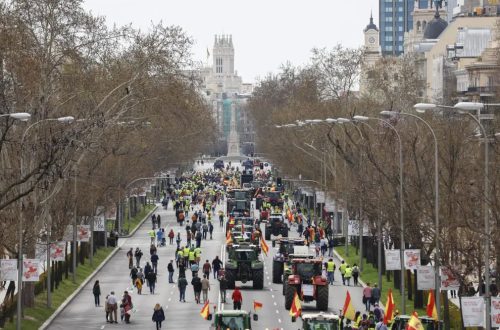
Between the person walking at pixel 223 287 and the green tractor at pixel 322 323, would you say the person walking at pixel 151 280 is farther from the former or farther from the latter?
the green tractor at pixel 322 323

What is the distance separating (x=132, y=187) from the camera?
119 metres

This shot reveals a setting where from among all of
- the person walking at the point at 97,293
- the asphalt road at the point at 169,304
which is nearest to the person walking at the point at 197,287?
the asphalt road at the point at 169,304

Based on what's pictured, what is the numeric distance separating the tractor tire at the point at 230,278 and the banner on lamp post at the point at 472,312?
26522mm

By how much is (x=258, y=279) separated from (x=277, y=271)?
347 centimetres

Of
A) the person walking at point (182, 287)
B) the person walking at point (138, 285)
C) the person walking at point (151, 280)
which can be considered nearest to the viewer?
the person walking at point (182, 287)

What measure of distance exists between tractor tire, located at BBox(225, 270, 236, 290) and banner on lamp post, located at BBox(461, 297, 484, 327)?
26522mm

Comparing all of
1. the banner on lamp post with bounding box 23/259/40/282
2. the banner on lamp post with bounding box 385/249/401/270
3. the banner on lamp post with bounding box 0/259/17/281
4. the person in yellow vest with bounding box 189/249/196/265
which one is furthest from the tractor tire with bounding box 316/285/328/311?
the person in yellow vest with bounding box 189/249/196/265

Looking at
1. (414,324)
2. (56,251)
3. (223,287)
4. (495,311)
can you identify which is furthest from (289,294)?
(495,311)

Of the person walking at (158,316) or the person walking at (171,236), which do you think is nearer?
the person walking at (158,316)

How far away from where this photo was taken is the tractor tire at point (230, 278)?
68750 mm

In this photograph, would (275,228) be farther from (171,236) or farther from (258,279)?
(258,279)

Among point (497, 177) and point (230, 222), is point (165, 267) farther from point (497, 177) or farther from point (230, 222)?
point (497, 177)

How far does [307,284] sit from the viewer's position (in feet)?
199

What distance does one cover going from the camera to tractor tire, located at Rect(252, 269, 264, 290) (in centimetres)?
7000
